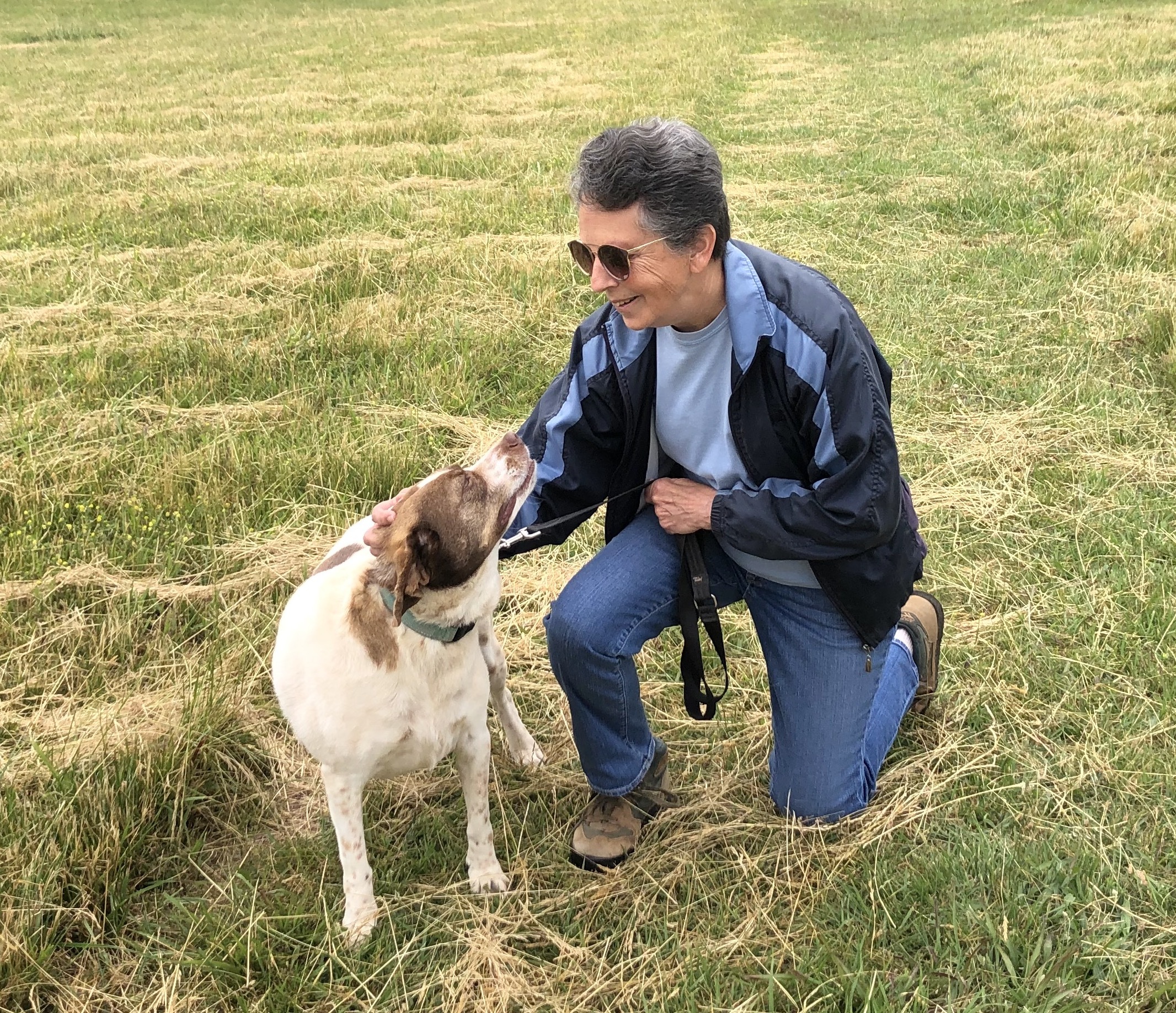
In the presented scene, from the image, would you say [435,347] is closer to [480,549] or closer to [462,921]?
[480,549]

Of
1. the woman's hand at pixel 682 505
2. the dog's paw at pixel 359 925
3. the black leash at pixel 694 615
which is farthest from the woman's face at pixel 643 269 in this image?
the dog's paw at pixel 359 925

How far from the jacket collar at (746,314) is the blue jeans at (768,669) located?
2.17 feet

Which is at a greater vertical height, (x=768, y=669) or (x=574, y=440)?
(x=574, y=440)

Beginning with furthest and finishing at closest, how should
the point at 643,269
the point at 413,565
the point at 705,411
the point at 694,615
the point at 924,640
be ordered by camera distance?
1. the point at 924,640
2. the point at 694,615
3. the point at 705,411
4. the point at 643,269
5. the point at 413,565

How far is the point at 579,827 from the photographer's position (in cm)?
290

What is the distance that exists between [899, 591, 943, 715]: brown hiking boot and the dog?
143cm

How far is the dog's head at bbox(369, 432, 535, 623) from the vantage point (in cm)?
243

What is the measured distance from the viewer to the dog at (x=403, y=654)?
251 cm

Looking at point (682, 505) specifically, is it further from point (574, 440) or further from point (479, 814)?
point (479, 814)

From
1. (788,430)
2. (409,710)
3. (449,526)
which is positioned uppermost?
(788,430)

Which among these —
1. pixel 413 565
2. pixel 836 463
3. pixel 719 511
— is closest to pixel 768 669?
pixel 719 511

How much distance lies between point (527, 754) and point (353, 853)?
759 mm

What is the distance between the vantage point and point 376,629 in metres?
2.53

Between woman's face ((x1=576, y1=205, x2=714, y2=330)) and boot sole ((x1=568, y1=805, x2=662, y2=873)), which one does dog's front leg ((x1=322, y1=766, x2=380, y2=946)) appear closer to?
boot sole ((x1=568, y1=805, x2=662, y2=873))
